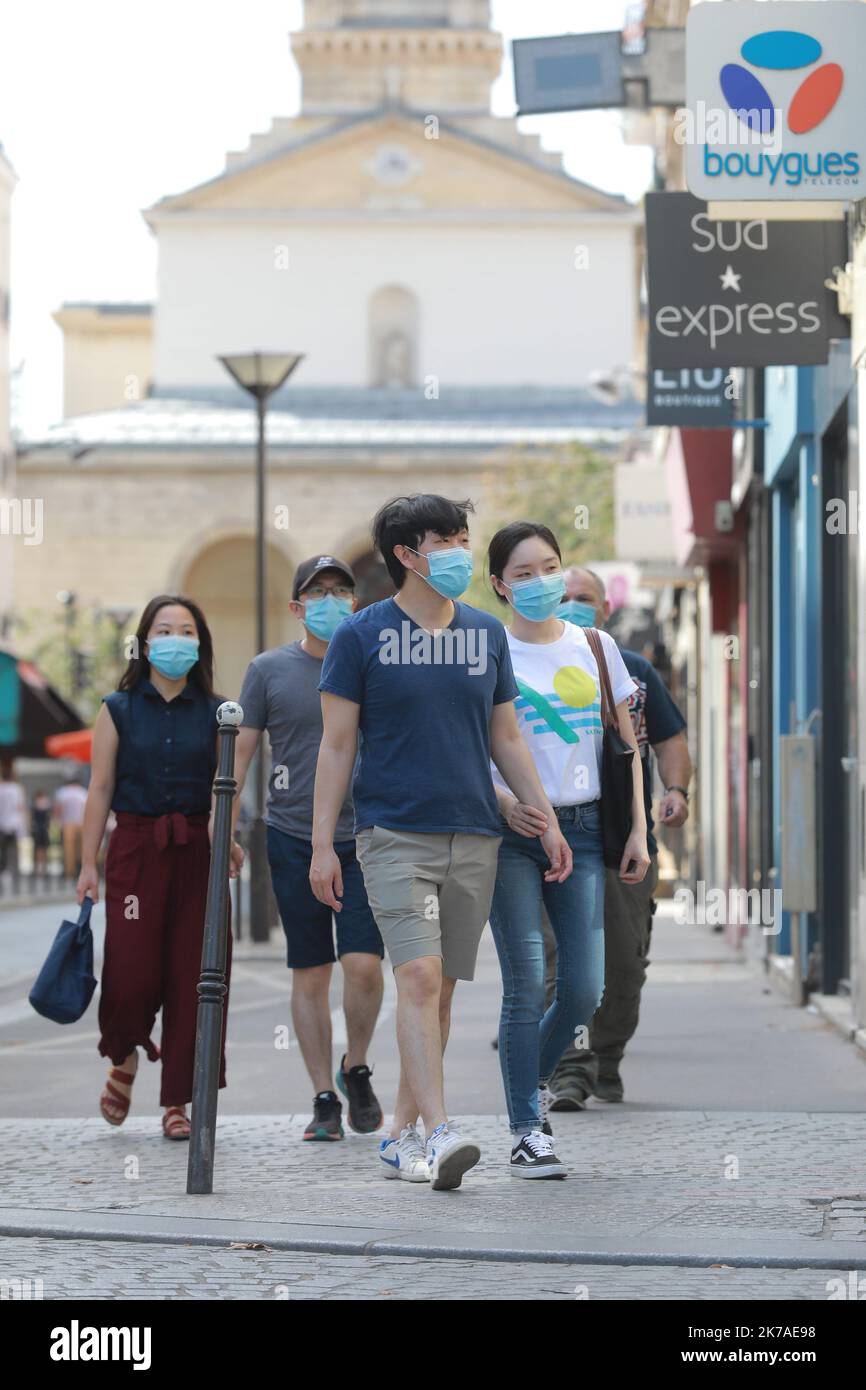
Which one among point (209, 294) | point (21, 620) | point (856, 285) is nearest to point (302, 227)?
point (209, 294)

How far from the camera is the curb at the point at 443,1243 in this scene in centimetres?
564

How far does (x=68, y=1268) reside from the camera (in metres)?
5.70

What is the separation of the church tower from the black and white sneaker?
213ft

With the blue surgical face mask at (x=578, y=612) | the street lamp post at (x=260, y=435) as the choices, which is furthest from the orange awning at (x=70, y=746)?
the blue surgical face mask at (x=578, y=612)

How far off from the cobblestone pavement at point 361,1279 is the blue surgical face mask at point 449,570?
1.91m

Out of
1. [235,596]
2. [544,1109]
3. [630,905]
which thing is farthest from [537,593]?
[235,596]

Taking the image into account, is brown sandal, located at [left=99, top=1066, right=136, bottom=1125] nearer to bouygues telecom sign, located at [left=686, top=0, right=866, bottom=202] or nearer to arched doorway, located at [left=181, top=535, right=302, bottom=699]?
bouygues telecom sign, located at [left=686, top=0, right=866, bottom=202]

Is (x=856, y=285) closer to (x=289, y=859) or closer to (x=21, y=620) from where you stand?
(x=289, y=859)

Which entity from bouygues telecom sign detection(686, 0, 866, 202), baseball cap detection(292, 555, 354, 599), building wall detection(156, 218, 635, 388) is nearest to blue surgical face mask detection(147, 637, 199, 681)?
baseball cap detection(292, 555, 354, 599)

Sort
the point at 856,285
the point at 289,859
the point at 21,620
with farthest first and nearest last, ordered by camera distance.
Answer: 1. the point at 21,620
2. the point at 856,285
3. the point at 289,859

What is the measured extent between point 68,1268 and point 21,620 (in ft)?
163

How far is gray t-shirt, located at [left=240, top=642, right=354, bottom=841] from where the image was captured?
820 cm

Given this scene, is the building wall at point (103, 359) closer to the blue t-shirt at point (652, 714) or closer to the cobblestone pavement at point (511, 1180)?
the blue t-shirt at point (652, 714)

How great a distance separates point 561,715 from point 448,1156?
4.89ft
